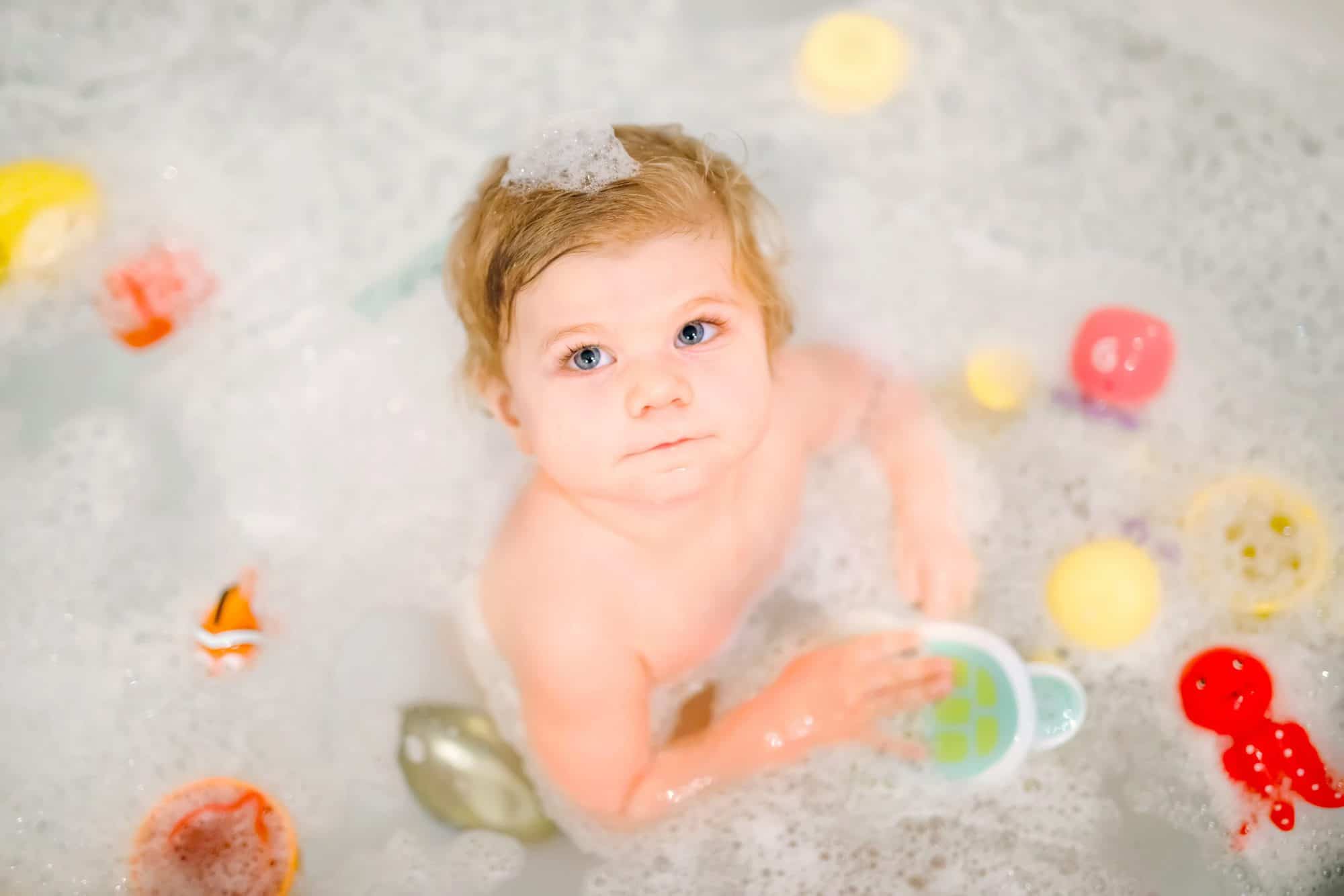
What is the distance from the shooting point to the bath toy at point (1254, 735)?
3.51 feet

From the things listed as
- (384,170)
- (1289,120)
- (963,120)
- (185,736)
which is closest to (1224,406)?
(1289,120)

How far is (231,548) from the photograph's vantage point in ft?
4.20

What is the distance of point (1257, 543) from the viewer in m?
1.21

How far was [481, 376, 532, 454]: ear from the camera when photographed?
1034 millimetres

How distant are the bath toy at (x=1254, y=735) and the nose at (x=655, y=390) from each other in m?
0.58

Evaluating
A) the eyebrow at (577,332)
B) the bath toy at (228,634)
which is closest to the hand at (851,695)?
the eyebrow at (577,332)

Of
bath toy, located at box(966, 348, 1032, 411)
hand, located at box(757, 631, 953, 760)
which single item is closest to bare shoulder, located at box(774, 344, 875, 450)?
bath toy, located at box(966, 348, 1032, 411)

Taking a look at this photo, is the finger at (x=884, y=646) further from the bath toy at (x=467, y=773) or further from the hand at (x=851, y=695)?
the bath toy at (x=467, y=773)

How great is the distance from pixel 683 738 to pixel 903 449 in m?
0.36

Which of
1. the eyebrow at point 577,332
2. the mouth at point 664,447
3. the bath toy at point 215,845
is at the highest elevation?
the eyebrow at point 577,332

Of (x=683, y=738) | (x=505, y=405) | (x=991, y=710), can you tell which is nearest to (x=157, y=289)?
(x=505, y=405)

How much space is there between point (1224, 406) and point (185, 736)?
1.09m

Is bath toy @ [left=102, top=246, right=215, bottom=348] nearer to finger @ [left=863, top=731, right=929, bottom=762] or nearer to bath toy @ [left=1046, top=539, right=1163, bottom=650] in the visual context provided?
finger @ [left=863, top=731, right=929, bottom=762]

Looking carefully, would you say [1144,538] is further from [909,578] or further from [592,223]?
[592,223]
